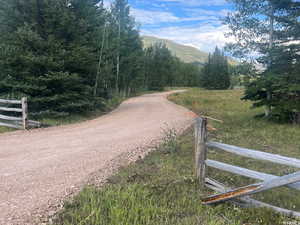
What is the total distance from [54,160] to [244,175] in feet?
15.4

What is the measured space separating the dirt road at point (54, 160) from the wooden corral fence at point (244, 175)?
2.25 metres

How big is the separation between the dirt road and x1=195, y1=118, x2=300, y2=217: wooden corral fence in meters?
2.25

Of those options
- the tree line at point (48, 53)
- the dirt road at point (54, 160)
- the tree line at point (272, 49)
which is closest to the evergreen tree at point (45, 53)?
the tree line at point (48, 53)

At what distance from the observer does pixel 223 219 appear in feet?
10.8

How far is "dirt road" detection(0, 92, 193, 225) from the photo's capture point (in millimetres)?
3721

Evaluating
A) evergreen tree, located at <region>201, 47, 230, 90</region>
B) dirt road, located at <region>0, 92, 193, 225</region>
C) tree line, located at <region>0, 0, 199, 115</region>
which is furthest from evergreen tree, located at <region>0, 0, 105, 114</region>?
evergreen tree, located at <region>201, 47, 230, 90</region>

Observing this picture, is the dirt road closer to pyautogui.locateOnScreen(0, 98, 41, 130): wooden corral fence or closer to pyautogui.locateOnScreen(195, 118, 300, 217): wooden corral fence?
pyautogui.locateOnScreen(0, 98, 41, 130): wooden corral fence

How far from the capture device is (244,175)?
11.7 ft

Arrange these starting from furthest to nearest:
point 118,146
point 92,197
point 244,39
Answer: point 244,39
point 118,146
point 92,197

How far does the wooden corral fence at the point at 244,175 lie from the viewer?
299 centimetres

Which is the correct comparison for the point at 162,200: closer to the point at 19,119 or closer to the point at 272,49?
the point at 19,119

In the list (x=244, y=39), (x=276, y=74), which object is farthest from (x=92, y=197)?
(x=244, y=39)

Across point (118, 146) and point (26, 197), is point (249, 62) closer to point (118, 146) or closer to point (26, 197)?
point (118, 146)

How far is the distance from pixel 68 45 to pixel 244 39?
10.3 meters
